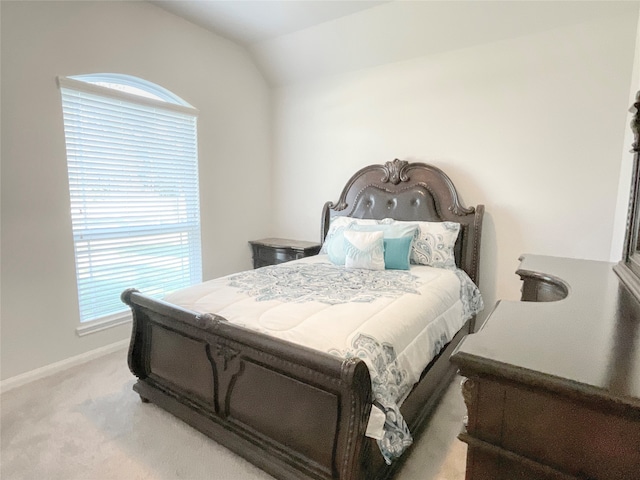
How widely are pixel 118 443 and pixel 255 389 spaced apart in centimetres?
88

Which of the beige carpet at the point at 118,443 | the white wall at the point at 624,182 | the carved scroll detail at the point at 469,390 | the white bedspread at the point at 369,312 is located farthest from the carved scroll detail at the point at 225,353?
the white wall at the point at 624,182

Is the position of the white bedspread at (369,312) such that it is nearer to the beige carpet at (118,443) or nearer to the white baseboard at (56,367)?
the beige carpet at (118,443)

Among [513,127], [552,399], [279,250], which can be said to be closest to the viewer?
[552,399]

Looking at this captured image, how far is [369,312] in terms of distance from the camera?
5.71ft

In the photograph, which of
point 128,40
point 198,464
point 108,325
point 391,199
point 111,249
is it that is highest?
point 128,40

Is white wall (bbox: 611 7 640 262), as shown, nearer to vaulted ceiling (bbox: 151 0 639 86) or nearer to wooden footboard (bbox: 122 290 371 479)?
vaulted ceiling (bbox: 151 0 639 86)

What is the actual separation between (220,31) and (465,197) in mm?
2778

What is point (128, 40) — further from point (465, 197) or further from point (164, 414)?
point (465, 197)

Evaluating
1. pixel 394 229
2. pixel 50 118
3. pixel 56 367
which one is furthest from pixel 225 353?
pixel 50 118

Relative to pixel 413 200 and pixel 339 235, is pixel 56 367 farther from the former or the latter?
pixel 413 200

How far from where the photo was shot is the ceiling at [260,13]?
291 cm

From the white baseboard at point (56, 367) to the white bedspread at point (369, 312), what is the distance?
132 cm

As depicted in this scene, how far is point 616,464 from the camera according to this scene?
2.32 feet

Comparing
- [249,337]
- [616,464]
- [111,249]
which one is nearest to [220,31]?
[111,249]
